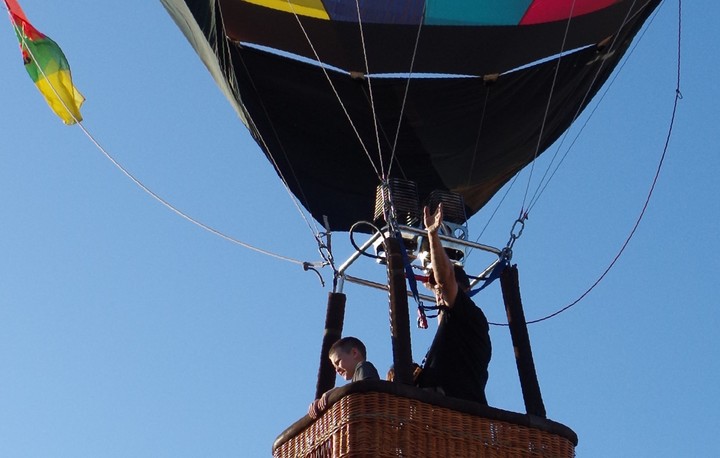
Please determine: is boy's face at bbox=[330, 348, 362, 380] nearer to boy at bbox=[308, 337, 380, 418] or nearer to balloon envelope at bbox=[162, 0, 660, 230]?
boy at bbox=[308, 337, 380, 418]

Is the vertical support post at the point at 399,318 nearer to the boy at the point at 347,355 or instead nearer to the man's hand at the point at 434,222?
the man's hand at the point at 434,222

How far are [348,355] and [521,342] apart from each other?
654 millimetres

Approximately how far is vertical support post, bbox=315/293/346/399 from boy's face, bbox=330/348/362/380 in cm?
31

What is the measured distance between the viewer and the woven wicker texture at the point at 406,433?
392 cm

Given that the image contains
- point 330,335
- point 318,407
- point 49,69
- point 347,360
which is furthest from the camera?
point 49,69

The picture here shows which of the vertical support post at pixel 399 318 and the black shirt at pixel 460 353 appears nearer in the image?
the vertical support post at pixel 399 318

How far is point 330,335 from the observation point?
16.6ft

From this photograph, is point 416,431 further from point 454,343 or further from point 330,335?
point 330,335

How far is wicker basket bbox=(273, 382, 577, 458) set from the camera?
393cm

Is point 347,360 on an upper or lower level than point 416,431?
upper

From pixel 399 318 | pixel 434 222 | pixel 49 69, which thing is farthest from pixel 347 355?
pixel 49 69

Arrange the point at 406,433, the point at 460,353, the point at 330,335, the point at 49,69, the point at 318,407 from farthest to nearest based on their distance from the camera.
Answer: the point at 49,69
the point at 330,335
the point at 460,353
the point at 318,407
the point at 406,433

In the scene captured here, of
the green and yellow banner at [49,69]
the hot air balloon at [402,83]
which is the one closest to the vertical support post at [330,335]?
the hot air balloon at [402,83]

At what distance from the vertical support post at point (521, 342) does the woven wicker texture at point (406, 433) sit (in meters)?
0.30
